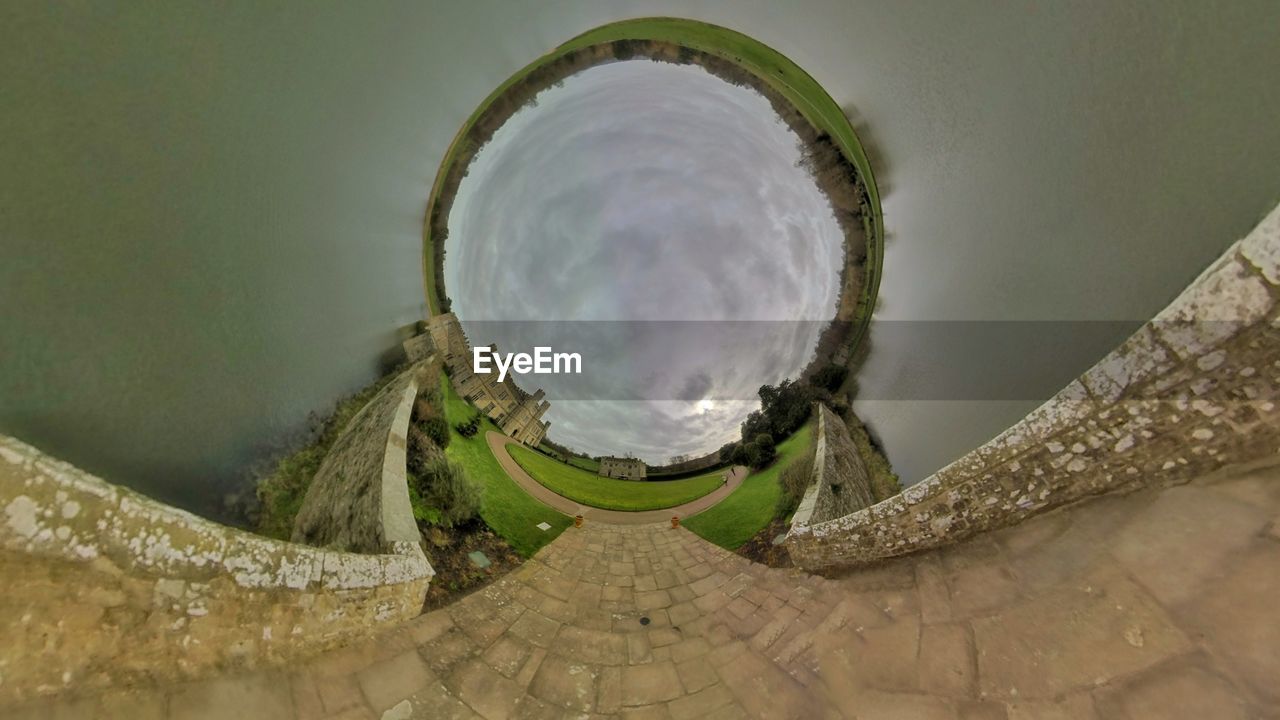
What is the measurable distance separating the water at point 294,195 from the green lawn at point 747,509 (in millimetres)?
1618

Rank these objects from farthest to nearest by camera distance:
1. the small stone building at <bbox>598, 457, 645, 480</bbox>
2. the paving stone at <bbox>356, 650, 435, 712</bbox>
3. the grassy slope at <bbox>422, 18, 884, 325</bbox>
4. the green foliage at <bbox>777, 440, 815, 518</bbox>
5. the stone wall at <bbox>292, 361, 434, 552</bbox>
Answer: the grassy slope at <bbox>422, 18, 884, 325</bbox> < the small stone building at <bbox>598, 457, 645, 480</bbox> < the green foliage at <bbox>777, 440, 815, 518</bbox> < the stone wall at <bbox>292, 361, 434, 552</bbox> < the paving stone at <bbox>356, 650, 435, 712</bbox>

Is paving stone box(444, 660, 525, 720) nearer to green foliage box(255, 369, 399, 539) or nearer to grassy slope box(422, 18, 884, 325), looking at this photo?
green foliage box(255, 369, 399, 539)

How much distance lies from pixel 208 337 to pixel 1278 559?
6.89m

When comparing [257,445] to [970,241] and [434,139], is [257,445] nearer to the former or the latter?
[434,139]

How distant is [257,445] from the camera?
398 centimetres

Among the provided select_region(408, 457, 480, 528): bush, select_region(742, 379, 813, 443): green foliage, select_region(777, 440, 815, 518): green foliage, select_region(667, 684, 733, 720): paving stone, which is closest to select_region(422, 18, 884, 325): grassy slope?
select_region(742, 379, 813, 443): green foliage

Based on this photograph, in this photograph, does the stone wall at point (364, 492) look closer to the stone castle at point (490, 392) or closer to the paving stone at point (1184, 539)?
the stone castle at point (490, 392)

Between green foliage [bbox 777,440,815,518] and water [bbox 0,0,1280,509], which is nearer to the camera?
water [bbox 0,0,1280,509]

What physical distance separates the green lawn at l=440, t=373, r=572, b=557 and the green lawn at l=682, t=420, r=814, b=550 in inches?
67.9

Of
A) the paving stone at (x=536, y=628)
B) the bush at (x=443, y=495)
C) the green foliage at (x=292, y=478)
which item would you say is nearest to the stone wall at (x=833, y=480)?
the paving stone at (x=536, y=628)

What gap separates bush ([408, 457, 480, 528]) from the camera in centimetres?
382

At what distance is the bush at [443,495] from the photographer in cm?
382

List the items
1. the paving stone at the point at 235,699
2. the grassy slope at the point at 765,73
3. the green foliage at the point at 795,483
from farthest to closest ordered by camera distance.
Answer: the grassy slope at the point at 765,73, the green foliage at the point at 795,483, the paving stone at the point at 235,699

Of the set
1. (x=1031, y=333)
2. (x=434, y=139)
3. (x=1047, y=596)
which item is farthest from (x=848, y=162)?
(x=1047, y=596)
